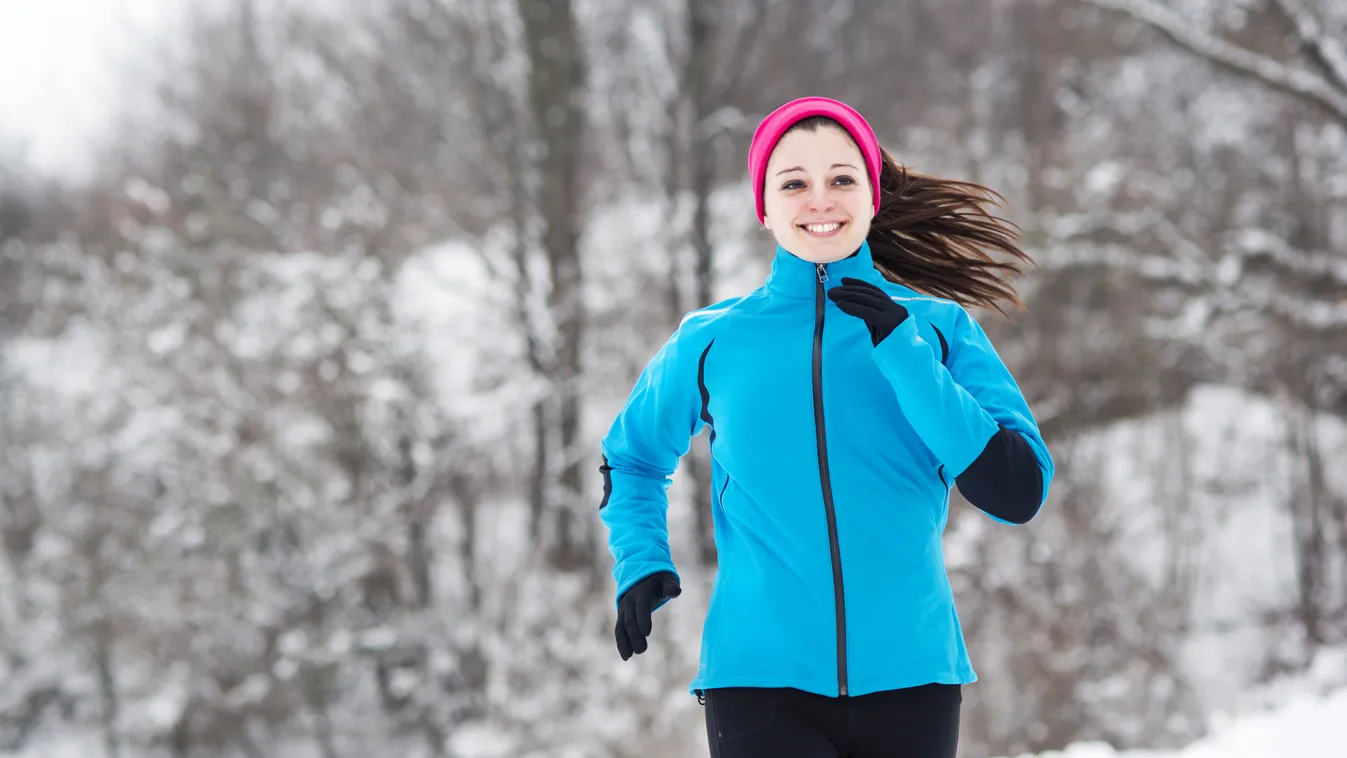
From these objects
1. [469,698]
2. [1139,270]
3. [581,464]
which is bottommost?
[469,698]

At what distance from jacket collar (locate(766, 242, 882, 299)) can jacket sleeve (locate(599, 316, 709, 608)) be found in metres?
0.16

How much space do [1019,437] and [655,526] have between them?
1.96 ft

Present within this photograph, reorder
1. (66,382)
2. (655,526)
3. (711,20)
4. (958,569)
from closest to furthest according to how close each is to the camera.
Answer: (655,526), (958,569), (711,20), (66,382)

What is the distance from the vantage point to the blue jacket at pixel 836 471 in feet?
4.67

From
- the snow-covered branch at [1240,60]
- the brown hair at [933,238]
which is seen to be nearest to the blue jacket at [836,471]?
the brown hair at [933,238]

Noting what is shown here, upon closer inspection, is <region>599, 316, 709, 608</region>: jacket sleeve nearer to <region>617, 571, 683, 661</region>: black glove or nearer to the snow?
<region>617, 571, 683, 661</region>: black glove

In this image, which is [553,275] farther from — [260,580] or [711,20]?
[260,580]

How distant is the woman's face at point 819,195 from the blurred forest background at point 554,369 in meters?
6.63

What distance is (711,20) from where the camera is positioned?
34.4 ft

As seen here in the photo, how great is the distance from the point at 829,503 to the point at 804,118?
62 cm

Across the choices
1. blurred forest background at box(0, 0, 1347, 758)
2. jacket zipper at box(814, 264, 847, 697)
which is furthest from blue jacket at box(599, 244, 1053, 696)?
blurred forest background at box(0, 0, 1347, 758)

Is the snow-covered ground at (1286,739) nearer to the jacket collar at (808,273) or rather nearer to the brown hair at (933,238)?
the brown hair at (933,238)

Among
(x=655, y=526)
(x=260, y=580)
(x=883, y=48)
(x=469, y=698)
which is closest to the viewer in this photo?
(x=655, y=526)

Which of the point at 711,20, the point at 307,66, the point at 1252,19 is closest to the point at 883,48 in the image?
the point at 711,20
